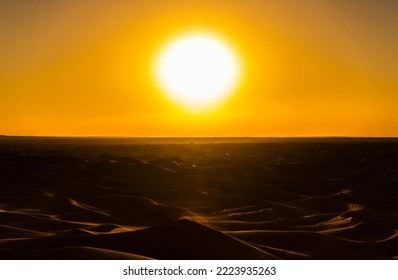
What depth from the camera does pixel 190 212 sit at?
706cm

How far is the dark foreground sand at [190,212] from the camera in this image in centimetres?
462

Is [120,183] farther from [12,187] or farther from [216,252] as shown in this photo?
[216,252]

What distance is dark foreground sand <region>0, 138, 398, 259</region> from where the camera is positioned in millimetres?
4625

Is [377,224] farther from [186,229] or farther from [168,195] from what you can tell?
[168,195]

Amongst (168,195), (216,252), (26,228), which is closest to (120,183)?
(168,195)

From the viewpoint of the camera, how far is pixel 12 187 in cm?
882

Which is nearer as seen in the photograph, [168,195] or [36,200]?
[36,200]
